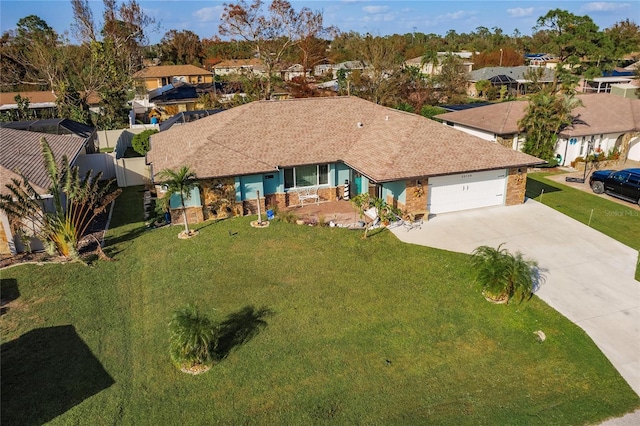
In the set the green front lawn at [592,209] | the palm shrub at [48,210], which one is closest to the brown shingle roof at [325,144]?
the green front lawn at [592,209]

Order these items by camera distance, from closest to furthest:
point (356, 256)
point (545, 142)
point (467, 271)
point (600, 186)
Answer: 1. point (467, 271)
2. point (356, 256)
3. point (600, 186)
4. point (545, 142)

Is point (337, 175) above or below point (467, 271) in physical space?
above

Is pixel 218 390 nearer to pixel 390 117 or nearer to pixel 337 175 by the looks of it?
pixel 337 175

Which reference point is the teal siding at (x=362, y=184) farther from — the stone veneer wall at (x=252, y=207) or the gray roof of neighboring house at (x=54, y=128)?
the gray roof of neighboring house at (x=54, y=128)

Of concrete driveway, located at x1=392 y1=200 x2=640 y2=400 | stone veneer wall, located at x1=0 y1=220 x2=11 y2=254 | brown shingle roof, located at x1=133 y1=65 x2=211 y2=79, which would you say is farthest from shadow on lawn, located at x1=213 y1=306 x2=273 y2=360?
brown shingle roof, located at x1=133 y1=65 x2=211 y2=79

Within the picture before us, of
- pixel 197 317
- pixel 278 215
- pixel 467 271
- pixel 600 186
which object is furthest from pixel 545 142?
pixel 197 317

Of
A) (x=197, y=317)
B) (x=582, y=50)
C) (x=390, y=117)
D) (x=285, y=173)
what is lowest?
(x=197, y=317)
